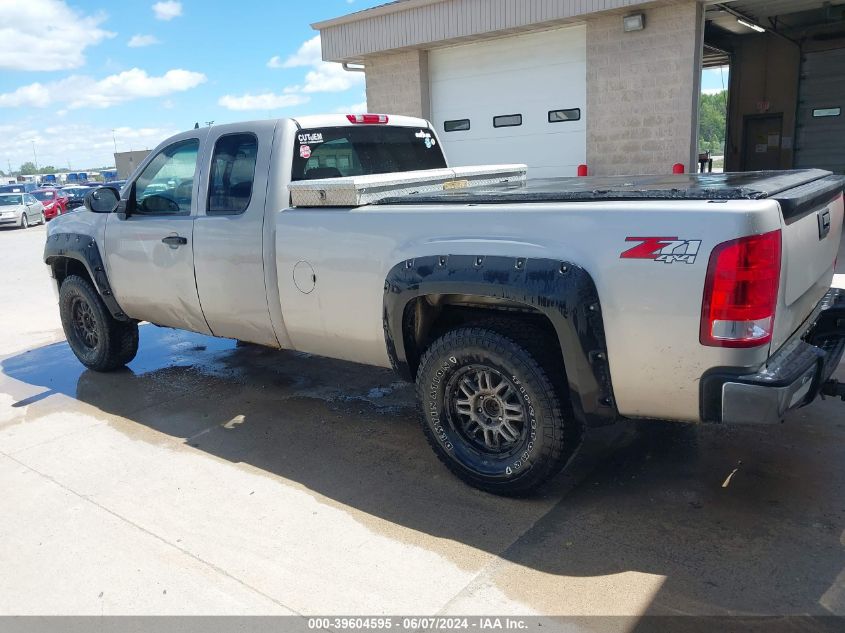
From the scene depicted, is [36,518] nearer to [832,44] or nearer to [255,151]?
[255,151]

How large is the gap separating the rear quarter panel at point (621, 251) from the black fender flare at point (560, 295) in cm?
4

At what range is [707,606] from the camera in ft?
8.84

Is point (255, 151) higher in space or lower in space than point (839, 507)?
higher

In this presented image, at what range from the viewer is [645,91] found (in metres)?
10.4

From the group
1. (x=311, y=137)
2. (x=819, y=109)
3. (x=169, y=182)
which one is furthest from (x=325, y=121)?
(x=819, y=109)

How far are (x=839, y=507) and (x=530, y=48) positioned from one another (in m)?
10.0

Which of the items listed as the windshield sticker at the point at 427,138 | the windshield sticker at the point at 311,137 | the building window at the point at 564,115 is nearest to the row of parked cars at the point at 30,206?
the building window at the point at 564,115

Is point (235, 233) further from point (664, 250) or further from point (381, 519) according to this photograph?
point (664, 250)

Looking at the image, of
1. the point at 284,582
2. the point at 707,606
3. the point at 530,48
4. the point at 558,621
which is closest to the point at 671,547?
the point at 707,606

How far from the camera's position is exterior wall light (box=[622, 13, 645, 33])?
10.1m

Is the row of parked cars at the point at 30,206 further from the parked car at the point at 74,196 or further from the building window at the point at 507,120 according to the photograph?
the building window at the point at 507,120

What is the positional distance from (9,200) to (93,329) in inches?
966

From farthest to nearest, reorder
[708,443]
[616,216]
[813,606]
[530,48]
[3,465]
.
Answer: [530,48]
[3,465]
[708,443]
[616,216]
[813,606]

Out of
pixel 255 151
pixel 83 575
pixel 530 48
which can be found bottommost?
pixel 83 575
